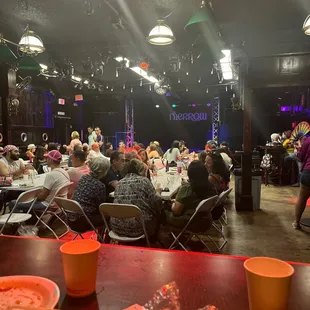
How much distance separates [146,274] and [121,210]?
192cm

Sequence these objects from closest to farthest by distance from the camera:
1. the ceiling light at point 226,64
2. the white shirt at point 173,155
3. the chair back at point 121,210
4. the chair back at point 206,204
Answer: the chair back at point 121,210 → the chair back at point 206,204 → the ceiling light at point 226,64 → the white shirt at point 173,155

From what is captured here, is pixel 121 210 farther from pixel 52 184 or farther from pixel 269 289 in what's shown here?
pixel 269 289

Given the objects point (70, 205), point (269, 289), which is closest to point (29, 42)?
→ point (70, 205)

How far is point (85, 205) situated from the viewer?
11.6ft

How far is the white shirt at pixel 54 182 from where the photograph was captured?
4.19 meters

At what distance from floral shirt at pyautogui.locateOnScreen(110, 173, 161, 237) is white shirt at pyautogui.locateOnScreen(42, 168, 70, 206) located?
4.34 ft

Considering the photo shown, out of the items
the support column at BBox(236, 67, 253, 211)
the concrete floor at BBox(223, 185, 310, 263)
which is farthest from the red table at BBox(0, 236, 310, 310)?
the support column at BBox(236, 67, 253, 211)

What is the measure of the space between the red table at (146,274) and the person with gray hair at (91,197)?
2.21 metres

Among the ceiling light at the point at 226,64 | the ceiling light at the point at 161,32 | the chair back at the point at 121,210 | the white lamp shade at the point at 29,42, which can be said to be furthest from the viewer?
the ceiling light at the point at 226,64

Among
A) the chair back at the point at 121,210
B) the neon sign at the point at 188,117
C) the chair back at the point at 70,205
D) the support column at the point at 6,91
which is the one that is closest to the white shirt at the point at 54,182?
the chair back at the point at 70,205

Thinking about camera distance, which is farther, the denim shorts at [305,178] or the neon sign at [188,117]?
the neon sign at [188,117]

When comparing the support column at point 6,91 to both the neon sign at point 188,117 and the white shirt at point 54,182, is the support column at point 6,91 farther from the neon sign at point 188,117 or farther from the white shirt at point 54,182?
the neon sign at point 188,117

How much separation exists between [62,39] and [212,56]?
12.5ft

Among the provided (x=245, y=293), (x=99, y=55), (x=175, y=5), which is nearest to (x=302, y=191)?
(x=175, y=5)
